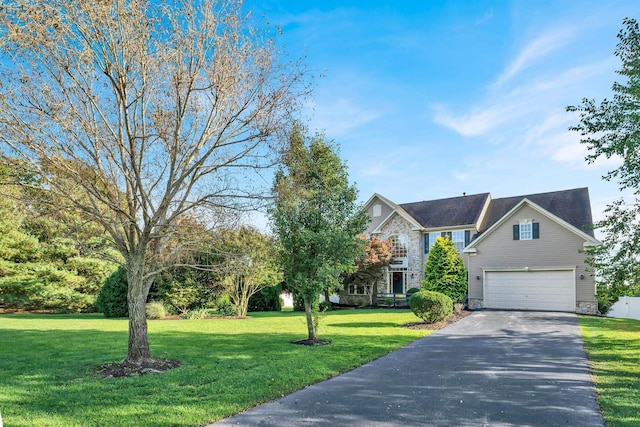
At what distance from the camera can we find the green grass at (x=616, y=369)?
18.4ft

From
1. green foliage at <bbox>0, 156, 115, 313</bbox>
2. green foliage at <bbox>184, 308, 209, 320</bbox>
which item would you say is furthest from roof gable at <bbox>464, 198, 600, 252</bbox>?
green foliage at <bbox>0, 156, 115, 313</bbox>

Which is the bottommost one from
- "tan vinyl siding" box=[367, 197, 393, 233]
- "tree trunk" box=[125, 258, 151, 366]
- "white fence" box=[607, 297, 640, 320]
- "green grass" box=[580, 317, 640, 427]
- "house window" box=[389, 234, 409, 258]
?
"white fence" box=[607, 297, 640, 320]

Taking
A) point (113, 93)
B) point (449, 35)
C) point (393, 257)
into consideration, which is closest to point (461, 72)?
point (449, 35)

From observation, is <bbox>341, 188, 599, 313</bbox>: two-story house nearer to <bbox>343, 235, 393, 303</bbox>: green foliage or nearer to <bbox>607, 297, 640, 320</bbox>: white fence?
<bbox>343, 235, 393, 303</bbox>: green foliage

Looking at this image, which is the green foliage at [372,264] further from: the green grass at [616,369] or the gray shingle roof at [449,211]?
the green grass at [616,369]

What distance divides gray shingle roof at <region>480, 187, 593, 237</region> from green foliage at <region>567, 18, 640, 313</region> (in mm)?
A: 13069

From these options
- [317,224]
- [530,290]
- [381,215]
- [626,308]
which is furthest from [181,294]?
[626,308]

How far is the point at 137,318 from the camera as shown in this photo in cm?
822

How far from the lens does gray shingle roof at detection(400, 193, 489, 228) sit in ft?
92.1

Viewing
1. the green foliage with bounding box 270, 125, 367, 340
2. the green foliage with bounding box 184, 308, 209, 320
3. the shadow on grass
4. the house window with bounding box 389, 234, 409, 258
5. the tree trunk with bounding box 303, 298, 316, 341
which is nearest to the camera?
the green foliage with bounding box 270, 125, 367, 340

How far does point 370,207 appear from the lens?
106 ft

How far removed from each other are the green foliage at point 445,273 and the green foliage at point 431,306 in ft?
16.7

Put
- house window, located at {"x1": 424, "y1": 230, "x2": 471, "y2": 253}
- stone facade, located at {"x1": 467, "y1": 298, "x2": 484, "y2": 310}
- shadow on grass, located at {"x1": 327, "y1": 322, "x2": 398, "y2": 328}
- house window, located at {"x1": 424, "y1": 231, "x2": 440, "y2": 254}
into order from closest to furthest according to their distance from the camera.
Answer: shadow on grass, located at {"x1": 327, "y1": 322, "x2": 398, "y2": 328}, stone facade, located at {"x1": 467, "y1": 298, "x2": 484, "y2": 310}, house window, located at {"x1": 424, "y1": 230, "x2": 471, "y2": 253}, house window, located at {"x1": 424, "y1": 231, "x2": 440, "y2": 254}

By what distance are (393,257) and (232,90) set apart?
2292 cm
